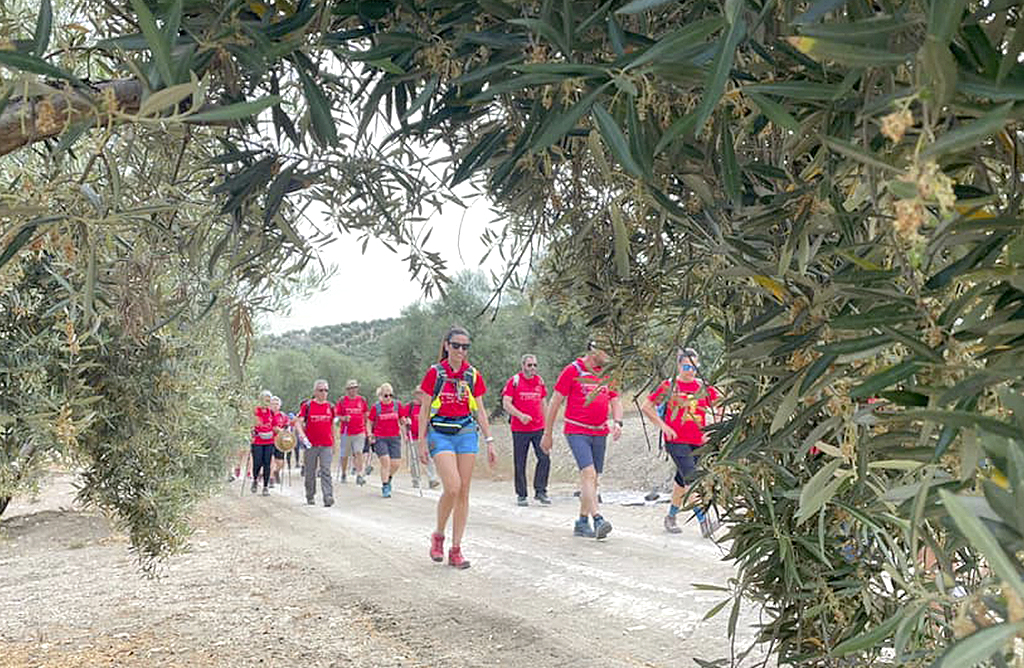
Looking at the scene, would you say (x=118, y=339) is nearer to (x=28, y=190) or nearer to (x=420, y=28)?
(x=28, y=190)

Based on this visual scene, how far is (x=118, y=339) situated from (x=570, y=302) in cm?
372

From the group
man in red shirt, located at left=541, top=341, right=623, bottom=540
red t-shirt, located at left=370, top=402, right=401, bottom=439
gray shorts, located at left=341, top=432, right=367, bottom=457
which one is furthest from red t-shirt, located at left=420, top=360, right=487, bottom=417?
gray shorts, located at left=341, top=432, right=367, bottom=457

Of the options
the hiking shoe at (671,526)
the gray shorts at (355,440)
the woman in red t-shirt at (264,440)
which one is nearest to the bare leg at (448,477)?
the hiking shoe at (671,526)

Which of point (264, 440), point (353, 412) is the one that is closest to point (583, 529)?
point (353, 412)

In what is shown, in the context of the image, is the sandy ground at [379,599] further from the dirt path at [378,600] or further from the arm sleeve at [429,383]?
the arm sleeve at [429,383]

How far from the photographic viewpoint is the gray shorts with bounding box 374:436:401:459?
672 inches

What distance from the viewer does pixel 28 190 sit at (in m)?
1.81

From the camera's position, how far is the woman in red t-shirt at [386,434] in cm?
1694

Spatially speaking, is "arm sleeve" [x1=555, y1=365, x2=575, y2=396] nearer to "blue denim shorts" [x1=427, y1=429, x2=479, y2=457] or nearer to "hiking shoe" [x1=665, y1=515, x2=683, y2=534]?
"hiking shoe" [x1=665, y1=515, x2=683, y2=534]

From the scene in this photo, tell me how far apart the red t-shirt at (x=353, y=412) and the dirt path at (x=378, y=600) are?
5.77 meters

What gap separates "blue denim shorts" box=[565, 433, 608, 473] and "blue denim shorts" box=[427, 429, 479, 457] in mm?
1781

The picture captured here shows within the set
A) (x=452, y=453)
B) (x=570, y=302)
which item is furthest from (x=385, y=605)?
(x=570, y=302)

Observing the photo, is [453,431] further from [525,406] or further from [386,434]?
[386,434]

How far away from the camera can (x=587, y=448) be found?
9969 millimetres
